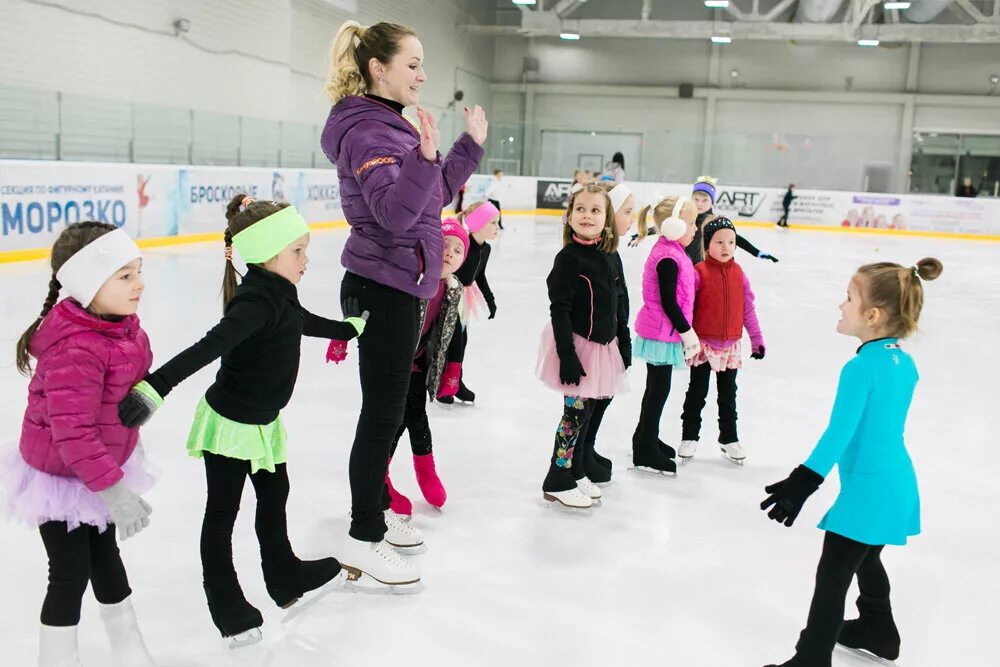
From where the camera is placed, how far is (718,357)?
373cm

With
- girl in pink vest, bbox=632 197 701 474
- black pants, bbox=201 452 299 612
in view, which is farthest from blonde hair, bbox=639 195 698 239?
black pants, bbox=201 452 299 612

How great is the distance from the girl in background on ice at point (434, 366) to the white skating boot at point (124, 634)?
1.07 metres

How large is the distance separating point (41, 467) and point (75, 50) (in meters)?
11.8

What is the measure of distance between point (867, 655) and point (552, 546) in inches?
39.0

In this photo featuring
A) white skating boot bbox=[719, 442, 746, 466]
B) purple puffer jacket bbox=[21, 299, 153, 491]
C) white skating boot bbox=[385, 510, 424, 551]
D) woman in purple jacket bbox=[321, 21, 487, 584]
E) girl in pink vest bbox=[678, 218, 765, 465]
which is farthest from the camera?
white skating boot bbox=[719, 442, 746, 466]

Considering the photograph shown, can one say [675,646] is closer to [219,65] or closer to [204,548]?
[204,548]

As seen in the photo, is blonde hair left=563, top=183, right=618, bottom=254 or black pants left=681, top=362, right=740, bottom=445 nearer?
blonde hair left=563, top=183, right=618, bottom=254

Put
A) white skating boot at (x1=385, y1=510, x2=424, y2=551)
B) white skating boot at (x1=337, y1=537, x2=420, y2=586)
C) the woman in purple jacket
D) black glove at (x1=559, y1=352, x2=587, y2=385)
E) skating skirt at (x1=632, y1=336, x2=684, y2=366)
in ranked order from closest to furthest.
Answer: the woman in purple jacket
white skating boot at (x1=337, y1=537, x2=420, y2=586)
white skating boot at (x1=385, y1=510, x2=424, y2=551)
black glove at (x1=559, y1=352, x2=587, y2=385)
skating skirt at (x1=632, y1=336, x2=684, y2=366)

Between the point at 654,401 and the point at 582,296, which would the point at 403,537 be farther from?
the point at 654,401

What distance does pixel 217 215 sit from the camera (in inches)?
468

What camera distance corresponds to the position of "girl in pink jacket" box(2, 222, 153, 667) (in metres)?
1.73

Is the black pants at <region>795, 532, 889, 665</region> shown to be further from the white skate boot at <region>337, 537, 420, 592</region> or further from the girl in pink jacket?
the girl in pink jacket

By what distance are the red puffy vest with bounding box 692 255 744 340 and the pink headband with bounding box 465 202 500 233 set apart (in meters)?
0.90

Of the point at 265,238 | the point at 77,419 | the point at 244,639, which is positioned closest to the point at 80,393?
the point at 77,419
